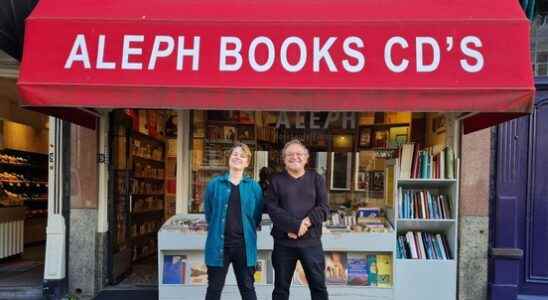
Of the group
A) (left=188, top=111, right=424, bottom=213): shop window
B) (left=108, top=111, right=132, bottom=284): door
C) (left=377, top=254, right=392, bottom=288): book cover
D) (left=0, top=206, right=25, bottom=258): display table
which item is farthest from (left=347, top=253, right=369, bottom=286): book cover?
(left=0, top=206, right=25, bottom=258): display table

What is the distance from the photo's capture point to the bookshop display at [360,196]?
15.9 ft

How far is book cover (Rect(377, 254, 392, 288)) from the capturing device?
192 inches

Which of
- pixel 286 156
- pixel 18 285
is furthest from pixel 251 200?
pixel 18 285

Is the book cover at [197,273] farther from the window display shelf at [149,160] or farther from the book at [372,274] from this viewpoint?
the window display shelf at [149,160]

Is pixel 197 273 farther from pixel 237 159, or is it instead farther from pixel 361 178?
pixel 361 178

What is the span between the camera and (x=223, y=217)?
3.57 m

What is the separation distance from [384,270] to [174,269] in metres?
2.41

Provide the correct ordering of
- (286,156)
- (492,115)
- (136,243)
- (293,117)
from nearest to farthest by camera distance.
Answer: (286,156) → (492,115) → (293,117) → (136,243)

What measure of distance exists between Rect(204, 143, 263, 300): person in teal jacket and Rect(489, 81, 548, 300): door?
3.10 m

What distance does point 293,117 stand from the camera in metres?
5.57

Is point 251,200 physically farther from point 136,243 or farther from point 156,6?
point 136,243

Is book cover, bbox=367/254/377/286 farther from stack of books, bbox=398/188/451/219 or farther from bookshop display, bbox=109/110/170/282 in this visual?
bookshop display, bbox=109/110/170/282

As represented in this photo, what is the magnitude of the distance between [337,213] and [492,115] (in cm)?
208

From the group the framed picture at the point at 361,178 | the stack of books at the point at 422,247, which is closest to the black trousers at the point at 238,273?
the stack of books at the point at 422,247
